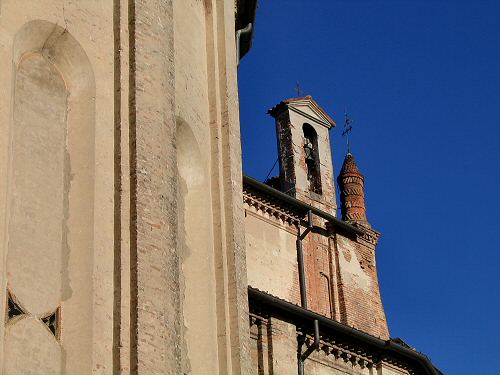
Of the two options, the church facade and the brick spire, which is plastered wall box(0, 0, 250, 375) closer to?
the church facade

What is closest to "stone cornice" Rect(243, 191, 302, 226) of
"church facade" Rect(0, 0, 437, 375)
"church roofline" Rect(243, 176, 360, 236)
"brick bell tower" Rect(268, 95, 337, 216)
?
"church roofline" Rect(243, 176, 360, 236)

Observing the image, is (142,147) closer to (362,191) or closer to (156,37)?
(156,37)

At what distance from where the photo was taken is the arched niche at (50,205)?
11.8 meters

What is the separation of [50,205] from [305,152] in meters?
16.4

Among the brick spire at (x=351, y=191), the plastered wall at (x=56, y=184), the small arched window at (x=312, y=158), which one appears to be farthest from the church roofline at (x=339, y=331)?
the plastered wall at (x=56, y=184)

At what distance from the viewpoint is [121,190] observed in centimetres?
1302

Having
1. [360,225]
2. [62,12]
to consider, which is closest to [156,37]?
[62,12]

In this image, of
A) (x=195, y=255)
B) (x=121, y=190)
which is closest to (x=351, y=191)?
(x=195, y=255)

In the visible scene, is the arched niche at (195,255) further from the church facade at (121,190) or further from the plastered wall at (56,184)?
the plastered wall at (56,184)

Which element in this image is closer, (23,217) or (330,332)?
(23,217)

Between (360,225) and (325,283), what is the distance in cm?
249

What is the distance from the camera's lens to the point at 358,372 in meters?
22.0

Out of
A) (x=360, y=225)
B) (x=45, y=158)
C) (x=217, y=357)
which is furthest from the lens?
(x=360, y=225)

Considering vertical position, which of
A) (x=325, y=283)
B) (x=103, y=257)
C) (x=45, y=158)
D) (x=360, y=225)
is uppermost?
(x=360, y=225)
